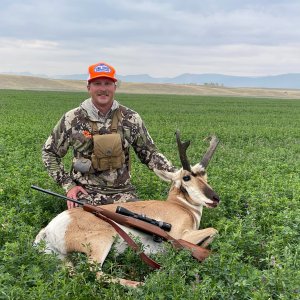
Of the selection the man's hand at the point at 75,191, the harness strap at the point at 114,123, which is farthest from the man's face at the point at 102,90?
the man's hand at the point at 75,191

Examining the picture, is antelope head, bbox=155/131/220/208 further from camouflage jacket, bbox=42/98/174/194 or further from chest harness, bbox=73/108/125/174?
chest harness, bbox=73/108/125/174

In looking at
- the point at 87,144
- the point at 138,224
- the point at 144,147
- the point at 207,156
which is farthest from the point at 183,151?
the point at 87,144

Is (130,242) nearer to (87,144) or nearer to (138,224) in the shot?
(138,224)

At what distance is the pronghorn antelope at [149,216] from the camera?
4.85 metres

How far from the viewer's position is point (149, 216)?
5.42 metres

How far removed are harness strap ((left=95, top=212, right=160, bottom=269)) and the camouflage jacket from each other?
5.20 ft

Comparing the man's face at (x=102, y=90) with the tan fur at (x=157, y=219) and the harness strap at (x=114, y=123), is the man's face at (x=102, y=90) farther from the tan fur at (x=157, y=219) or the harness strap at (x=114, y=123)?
the tan fur at (x=157, y=219)

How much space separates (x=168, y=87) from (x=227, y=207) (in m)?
122

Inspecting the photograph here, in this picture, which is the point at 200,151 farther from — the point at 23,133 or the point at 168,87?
the point at 168,87

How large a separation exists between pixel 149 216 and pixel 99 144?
1484 millimetres

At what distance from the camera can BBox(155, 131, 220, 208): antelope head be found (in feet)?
18.5

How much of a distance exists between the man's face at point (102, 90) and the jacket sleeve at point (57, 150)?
595 mm

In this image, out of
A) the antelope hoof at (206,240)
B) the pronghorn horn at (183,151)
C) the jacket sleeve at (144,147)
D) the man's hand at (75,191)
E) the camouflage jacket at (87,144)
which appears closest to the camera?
the antelope hoof at (206,240)

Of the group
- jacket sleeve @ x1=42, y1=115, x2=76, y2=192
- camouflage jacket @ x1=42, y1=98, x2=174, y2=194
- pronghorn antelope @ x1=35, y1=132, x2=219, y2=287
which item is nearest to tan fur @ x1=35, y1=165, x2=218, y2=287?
pronghorn antelope @ x1=35, y1=132, x2=219, y2=287
